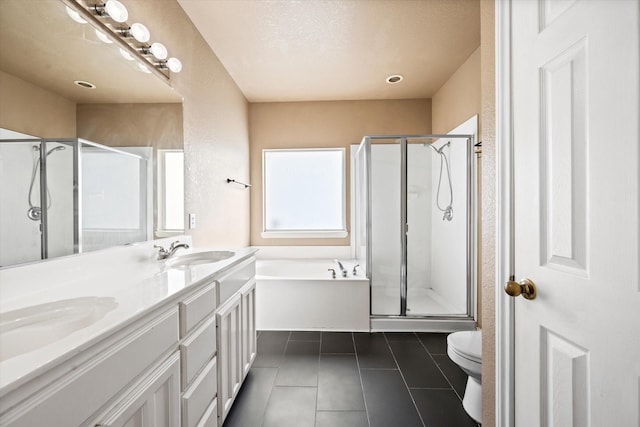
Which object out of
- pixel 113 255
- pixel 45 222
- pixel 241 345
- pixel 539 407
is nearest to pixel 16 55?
pixel 45 222

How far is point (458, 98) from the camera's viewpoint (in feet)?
9.84

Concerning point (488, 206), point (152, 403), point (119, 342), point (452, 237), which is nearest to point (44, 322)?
point (119, 342)

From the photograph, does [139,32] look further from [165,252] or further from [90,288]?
[90,288]

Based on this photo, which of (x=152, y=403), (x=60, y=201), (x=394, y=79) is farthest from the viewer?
(x=394, y=79)

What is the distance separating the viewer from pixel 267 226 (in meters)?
3.92

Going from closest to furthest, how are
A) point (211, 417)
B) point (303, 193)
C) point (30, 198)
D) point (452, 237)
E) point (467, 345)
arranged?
1. point (30, 198)
2. point (211, 417)
3. point (467, 345)
4. point (452, 237)
5. point (303, 193)

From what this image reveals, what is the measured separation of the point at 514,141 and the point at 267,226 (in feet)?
10.7

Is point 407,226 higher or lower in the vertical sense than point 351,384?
higher

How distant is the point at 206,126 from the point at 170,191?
2.75 feet

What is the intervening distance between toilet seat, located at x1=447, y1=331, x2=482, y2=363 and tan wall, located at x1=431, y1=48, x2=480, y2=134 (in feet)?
6.49

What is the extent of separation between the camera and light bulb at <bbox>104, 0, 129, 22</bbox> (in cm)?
136

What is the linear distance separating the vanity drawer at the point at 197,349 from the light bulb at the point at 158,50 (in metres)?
1.55

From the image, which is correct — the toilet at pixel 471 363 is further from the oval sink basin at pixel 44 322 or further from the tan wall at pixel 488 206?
the oval sink basin at pixel 44 322

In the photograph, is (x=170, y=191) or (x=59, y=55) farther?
(x=170, y=191)
